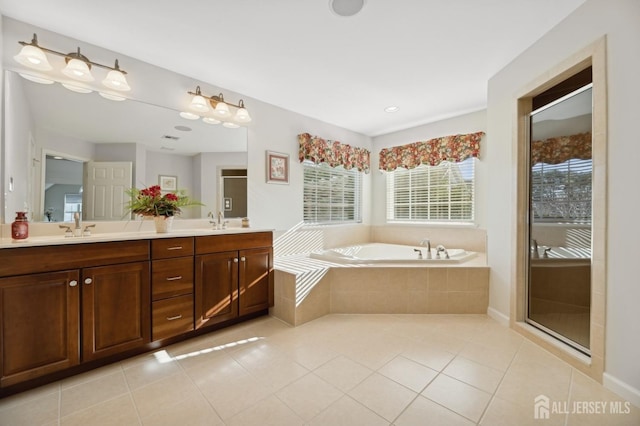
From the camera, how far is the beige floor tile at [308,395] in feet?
4.81

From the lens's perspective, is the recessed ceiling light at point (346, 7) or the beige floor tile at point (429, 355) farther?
the beige floor tile at point (429, 355)

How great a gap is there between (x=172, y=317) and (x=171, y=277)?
1.01ft

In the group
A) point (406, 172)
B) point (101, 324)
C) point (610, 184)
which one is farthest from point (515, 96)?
point (101, 324)

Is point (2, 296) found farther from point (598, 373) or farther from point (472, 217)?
point (472, 217)

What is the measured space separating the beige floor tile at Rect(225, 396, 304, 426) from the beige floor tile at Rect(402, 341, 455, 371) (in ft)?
3.18

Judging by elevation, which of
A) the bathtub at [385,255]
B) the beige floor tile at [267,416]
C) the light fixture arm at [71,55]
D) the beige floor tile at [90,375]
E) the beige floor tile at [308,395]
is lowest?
the beige floor tile at [90,375]

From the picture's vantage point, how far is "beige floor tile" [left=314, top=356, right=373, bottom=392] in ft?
5.53

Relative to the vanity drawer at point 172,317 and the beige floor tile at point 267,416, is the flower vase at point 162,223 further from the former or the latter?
the beige floor tile at point 267,416

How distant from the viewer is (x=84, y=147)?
213 centimetres

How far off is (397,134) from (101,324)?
4.20 meters

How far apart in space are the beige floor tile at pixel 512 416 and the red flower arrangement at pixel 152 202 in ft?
8.34

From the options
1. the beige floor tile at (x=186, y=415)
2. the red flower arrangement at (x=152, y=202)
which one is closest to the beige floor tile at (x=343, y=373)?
the beige floor tile at (x=186, y=415)

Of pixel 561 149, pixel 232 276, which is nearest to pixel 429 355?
pixel 232 276

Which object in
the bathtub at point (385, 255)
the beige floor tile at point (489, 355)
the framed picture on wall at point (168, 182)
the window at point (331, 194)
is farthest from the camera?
the window at point (331, 194)
